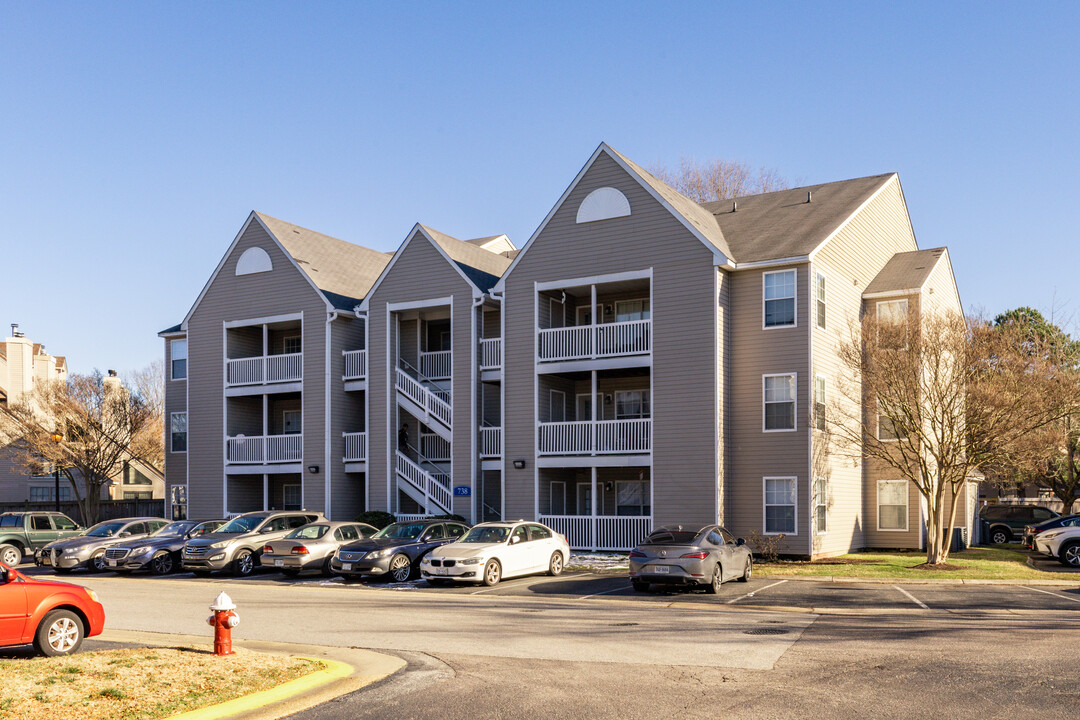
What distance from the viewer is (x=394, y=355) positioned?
1351 inches

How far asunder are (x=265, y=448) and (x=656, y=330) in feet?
50.8

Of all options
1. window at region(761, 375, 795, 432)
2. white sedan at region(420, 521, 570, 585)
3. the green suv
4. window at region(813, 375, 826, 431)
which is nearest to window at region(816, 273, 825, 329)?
window at region(813, 375, 826, 431)

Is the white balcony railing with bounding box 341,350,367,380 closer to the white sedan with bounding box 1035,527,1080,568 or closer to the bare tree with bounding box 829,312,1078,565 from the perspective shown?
the bare tree with bounding box 829,312,1078,565

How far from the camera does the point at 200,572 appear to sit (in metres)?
26.8

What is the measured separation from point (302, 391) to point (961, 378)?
21451 mm

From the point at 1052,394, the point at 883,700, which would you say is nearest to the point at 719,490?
the point at 1052,394

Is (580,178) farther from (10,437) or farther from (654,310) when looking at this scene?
(10,437)

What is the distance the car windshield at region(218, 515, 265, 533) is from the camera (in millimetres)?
27750

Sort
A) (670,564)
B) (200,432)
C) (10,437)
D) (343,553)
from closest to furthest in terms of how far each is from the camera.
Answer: (670,564), (343,553), (200,432), (10,437)

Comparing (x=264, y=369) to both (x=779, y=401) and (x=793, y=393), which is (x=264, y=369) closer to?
(x=779, y=401)

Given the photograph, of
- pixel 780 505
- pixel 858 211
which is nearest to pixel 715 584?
pixel 780 505

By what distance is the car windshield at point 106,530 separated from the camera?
97.3ft

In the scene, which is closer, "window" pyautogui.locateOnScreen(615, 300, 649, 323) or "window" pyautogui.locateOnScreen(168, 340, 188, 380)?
"window" pyautogui.locateOnScreen(615, 300, 649, 323)

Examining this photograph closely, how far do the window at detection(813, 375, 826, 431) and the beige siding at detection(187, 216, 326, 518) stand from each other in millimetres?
16830
